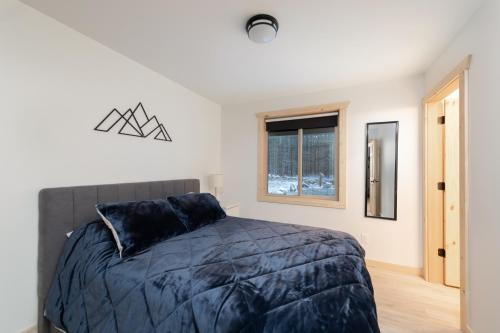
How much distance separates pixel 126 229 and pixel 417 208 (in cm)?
314

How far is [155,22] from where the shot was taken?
1.73m

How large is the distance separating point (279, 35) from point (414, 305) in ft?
9.14

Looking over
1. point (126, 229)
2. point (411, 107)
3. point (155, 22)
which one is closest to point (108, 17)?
point (155, 22)

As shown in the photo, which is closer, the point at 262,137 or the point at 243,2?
the point at 243,2

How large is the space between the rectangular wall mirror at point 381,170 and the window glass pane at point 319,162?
0.47m

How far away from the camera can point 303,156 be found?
3.46 metres

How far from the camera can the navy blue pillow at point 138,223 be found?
1.55 meters

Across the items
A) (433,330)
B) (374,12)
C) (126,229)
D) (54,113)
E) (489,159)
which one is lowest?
(433,330)

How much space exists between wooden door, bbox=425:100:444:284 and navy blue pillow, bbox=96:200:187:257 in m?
2.74

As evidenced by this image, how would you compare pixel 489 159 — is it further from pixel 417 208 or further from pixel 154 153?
pixel 154 153

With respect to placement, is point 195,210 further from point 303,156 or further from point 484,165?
point 484,165

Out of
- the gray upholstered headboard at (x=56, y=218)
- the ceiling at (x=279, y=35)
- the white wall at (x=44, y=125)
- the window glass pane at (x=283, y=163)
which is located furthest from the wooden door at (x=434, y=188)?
the gray upholstered headboard at (x=56, y=218)

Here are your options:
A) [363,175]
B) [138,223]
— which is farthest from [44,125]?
[363,175]

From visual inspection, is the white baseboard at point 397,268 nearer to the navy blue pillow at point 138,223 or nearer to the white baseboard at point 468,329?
the white baseboard at point 468,329
